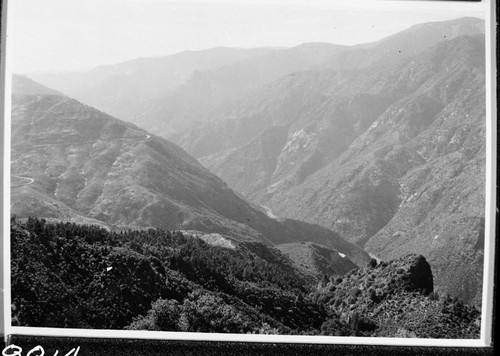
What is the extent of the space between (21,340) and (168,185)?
18032mm

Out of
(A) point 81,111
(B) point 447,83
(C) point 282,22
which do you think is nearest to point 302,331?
(C) point 282,22

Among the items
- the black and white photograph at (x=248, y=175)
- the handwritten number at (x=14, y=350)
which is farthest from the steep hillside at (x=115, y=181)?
the handwritten number at (x=14, y=350)

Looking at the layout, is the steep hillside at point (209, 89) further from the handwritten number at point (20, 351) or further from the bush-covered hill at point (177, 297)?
the handwritten number at point (20, 351)

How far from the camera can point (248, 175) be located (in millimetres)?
33094

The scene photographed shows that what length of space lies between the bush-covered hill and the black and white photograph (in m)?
0.03

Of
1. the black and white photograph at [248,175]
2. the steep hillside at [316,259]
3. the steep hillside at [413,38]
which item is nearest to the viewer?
the black and white photograph at [248,175]

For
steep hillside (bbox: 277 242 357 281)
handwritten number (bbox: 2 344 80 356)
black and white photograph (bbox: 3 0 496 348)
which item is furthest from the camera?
steep hillside (bbox: 277 242 357 281)

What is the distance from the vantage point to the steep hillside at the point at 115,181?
1570cm

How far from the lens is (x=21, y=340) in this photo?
466cm

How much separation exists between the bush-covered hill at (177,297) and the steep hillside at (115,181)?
6.09m

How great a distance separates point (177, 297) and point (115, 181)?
50.1ft

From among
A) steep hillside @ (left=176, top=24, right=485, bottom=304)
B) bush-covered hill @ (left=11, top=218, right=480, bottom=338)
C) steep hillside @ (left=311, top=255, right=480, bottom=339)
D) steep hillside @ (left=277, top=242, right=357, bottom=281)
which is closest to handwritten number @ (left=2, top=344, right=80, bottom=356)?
bush-covered hill @ (left=11, top=218, right=480, bottom=338)

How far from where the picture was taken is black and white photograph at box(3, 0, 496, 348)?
19.2ft

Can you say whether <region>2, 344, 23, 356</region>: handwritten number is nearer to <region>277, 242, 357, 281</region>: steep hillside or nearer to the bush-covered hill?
the bush-covered hill
